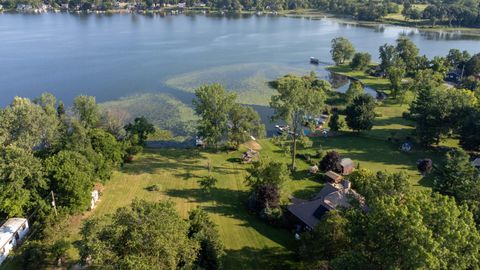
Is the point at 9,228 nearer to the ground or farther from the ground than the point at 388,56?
nearer to the ground

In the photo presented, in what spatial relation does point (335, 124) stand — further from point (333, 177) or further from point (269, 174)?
point (269, 174)

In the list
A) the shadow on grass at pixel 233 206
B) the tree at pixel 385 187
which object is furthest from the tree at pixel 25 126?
the tree at pixel 385 187

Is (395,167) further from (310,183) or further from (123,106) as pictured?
(123,106)

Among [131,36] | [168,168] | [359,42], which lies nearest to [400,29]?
[359,42]

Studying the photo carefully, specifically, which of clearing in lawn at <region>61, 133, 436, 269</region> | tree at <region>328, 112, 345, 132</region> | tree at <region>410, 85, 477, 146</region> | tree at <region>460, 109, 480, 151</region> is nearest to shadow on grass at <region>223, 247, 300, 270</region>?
clearing in lawn at <region>61, 133, 436, 269</region>

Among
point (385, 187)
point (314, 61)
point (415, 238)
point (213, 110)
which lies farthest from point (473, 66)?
point (415, 238)

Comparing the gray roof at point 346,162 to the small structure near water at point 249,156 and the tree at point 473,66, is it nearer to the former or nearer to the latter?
the small structure near water at point 249,156

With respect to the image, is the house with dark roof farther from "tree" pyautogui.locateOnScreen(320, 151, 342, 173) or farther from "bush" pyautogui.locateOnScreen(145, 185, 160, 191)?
"bush" pyautogui.locateOnScreen(145, 185, 160, 191)
